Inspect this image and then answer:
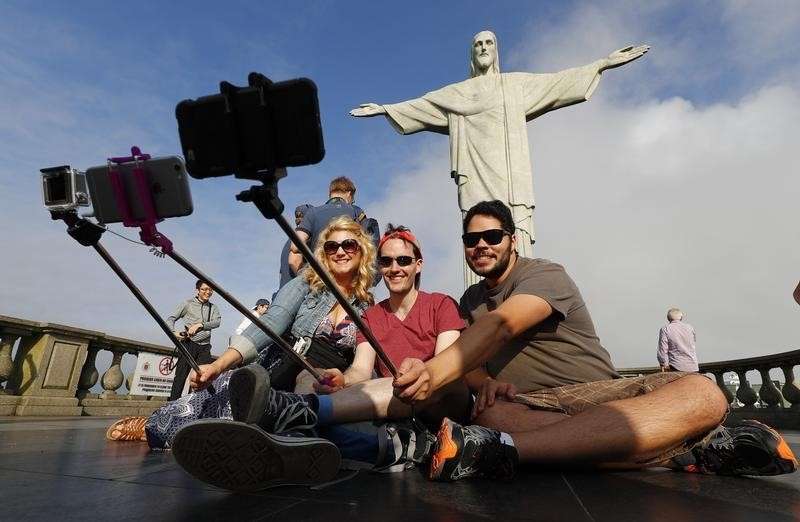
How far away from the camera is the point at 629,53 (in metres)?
6.56

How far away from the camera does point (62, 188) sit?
4.23 feet

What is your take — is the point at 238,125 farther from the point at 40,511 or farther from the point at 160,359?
A: the point at 160,359

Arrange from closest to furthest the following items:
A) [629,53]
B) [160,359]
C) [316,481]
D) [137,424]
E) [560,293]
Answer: [316,481]
[560,293]
[137,424]
[629,53]
[160,359]

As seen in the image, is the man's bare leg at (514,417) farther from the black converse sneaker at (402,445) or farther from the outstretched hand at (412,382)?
the outstretched hand at (412,382)

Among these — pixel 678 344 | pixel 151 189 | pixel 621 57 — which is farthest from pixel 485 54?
pixel 151 189

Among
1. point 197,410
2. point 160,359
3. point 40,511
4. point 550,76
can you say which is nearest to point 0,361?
point 160,359

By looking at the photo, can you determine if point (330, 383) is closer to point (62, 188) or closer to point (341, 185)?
point (62, 188)

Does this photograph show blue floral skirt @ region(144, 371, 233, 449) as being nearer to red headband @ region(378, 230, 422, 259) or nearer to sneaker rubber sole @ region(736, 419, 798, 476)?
red headband @ region(378, 230, 422, 259)

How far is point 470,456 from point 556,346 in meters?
0.72

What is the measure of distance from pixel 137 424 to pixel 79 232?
2.50 metres

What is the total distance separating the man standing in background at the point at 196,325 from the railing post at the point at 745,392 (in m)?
8.23

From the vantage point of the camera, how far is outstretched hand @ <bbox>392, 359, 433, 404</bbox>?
1.50 metres

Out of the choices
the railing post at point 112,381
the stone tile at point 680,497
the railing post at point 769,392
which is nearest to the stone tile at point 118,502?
the stone tile at point 680,497

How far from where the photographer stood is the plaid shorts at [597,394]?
1.93 meters
